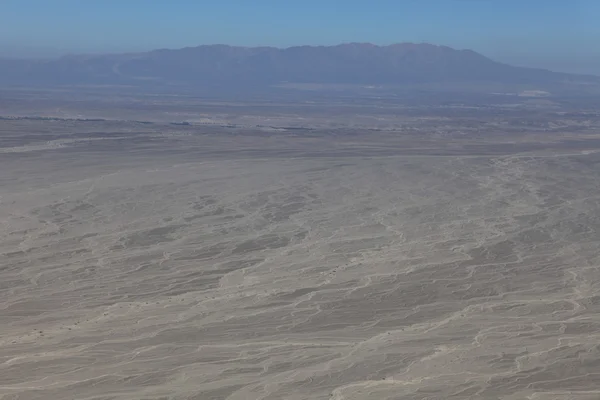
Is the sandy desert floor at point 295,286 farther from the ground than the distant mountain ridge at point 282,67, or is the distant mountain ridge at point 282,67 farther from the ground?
the distant mountain ridge at point 282,67

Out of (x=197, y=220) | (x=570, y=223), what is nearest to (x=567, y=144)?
(x=570, y=223)

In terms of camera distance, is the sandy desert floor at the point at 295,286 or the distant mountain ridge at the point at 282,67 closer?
the sandy desert floor at the point at 295,286

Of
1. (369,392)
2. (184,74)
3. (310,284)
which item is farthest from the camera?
(184,74)

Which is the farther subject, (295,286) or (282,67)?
(282,67)

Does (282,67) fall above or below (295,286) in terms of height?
above

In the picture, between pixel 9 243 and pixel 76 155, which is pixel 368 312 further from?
pixel 76 155
